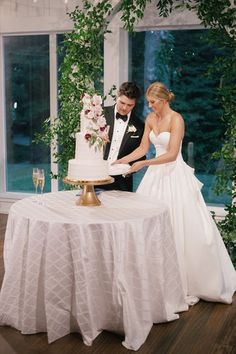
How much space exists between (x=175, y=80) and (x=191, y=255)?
9.87 ft

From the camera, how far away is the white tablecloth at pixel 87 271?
9.70 feet

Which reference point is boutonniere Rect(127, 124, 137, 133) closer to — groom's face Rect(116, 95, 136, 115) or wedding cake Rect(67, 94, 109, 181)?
groom's face Rect(116, 95, 136, 115)

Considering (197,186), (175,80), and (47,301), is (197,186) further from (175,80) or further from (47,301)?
(175,80)

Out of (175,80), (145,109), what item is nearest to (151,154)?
(145,109)

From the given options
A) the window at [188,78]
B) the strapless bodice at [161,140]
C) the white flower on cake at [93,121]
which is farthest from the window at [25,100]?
the white flower on cake at [93,121]

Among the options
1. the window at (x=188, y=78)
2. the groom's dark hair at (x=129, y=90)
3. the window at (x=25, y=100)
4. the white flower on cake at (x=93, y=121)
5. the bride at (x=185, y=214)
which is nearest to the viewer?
the white flower on cake at (x=93, y=121)

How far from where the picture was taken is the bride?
3744 millimetres

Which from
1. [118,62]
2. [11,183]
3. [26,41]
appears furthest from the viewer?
[11,183]

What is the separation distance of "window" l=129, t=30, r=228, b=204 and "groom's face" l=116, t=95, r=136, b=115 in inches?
75.7

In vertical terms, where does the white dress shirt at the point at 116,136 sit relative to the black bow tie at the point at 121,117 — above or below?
below

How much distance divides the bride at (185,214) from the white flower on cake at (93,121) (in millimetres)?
516

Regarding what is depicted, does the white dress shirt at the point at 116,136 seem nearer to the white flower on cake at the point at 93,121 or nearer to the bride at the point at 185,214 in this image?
the bride at the point at 185,214

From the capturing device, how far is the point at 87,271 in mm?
2969

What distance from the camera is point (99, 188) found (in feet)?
14.3
